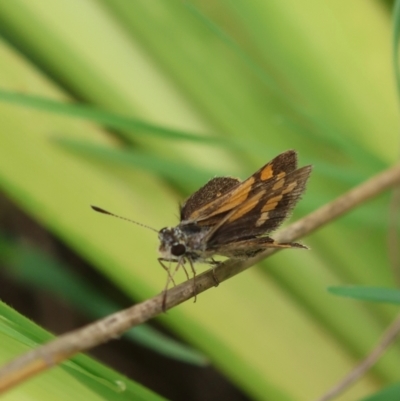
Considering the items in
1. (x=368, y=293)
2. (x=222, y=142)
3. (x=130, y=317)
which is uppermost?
(x=222, y=142)

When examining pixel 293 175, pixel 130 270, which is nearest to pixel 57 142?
pixel 130 270

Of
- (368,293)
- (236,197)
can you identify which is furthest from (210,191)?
(368,293)

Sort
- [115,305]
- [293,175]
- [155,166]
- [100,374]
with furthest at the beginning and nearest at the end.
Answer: [115,305] < [155,166] < [293,175] < [100,374]

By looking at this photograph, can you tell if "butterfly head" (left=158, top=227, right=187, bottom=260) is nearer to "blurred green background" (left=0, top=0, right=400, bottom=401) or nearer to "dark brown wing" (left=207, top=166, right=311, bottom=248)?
"dark brown wing" (left=207, top=166, right=311, bottom=248)

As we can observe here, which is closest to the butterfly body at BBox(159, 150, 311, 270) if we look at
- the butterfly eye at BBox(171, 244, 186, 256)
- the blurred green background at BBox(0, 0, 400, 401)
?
the butterfly eye at BBox(171, 244, 186, 256)

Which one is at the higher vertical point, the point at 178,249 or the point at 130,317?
the point at 178,249

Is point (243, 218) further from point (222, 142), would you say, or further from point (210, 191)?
point (222, 142)

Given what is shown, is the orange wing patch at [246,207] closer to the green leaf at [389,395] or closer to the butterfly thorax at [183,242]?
the butterfly thorax at [183,242]

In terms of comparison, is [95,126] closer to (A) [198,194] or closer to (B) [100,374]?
(A) [198,194]
